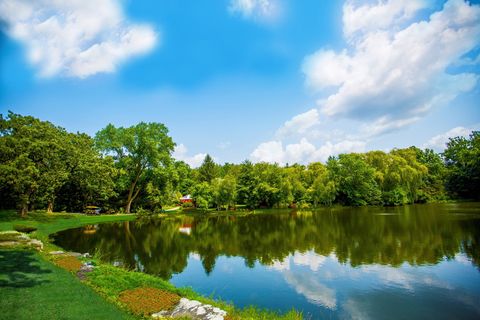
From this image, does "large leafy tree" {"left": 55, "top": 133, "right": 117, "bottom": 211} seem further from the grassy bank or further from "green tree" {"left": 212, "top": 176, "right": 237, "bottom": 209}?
the grassy bank

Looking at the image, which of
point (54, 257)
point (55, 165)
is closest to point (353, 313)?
point (54, 257)

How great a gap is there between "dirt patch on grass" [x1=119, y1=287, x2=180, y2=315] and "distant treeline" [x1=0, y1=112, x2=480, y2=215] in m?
27.4

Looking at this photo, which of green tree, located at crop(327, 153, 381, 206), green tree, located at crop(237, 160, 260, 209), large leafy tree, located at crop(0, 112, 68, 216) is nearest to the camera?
large leafy tree, located at crop(0, 112, 68, 216)

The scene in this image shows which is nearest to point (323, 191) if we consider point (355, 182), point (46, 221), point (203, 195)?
point (355, 182)

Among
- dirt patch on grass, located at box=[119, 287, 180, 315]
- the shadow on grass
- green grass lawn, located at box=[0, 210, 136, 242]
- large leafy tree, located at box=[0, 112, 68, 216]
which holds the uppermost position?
large leafy tree, located at box=[0, 112, 68, 216]

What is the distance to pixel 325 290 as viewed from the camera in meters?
14.0

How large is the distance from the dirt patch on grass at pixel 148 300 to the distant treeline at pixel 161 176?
27389 millimetres

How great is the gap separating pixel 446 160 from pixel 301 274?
98.9m

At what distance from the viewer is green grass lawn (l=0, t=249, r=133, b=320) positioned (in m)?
8.75

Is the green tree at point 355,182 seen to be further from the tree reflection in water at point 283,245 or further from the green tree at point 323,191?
the tree reflection in water at point 283,245

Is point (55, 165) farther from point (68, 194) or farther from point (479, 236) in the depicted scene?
A: point (479, 236)

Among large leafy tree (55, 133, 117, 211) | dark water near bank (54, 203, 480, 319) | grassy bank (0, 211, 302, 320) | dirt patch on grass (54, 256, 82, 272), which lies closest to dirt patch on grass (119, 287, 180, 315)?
grassy bank (0, 211, 302, 320)

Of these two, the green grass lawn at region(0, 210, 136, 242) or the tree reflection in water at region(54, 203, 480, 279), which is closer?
the tree reflection in water at region(54, 203, 480, 279)

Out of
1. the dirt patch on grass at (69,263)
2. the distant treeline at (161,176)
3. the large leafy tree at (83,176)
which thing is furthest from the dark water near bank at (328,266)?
the large leafy tree at (83,176)
